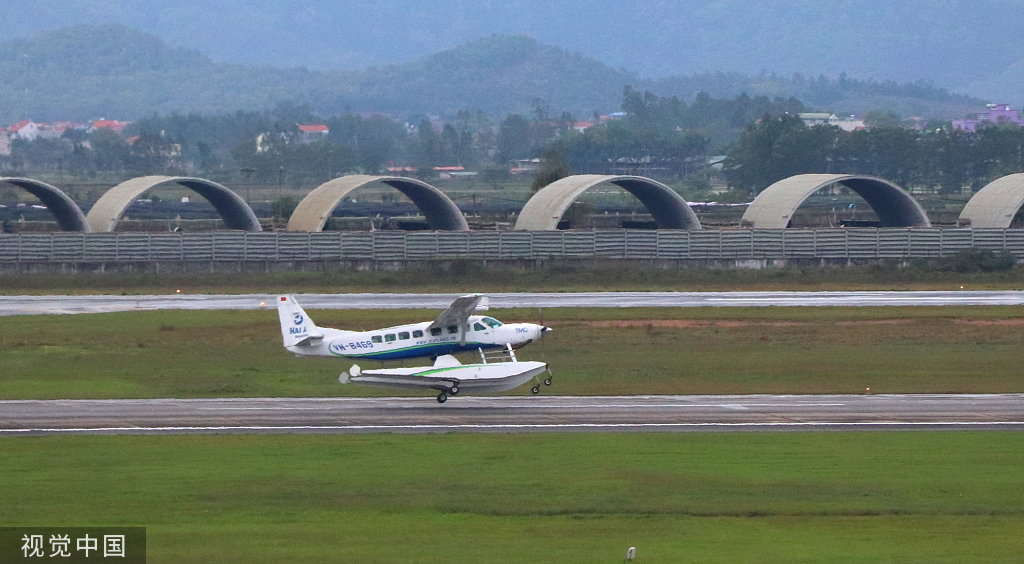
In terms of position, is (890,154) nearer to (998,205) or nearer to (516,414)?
(998,205)

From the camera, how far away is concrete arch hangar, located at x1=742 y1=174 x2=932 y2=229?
284 feet

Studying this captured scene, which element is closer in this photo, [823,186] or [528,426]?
[528,426]

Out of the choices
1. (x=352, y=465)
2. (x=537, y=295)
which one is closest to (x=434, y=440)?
(x=352, y=465)

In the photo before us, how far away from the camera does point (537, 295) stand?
67750mm

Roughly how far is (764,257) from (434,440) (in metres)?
50.2

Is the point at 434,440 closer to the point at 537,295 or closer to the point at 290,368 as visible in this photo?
the point at 290,368

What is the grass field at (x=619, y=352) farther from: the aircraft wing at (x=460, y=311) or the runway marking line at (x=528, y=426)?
the runway marking line at (x=528, y=426)

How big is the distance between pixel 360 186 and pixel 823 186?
109ft

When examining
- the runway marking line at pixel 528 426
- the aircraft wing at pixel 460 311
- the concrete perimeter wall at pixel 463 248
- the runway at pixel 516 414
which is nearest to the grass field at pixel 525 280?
the concrete perimeter wall at pixel 463 248

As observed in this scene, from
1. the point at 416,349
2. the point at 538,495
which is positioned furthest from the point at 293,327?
the point at 538,495

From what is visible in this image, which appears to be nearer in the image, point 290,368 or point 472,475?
point 472,475

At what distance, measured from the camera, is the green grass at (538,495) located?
22.1 m

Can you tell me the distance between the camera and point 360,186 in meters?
86.7

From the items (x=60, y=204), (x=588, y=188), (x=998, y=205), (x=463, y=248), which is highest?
(x=588, y=188)
